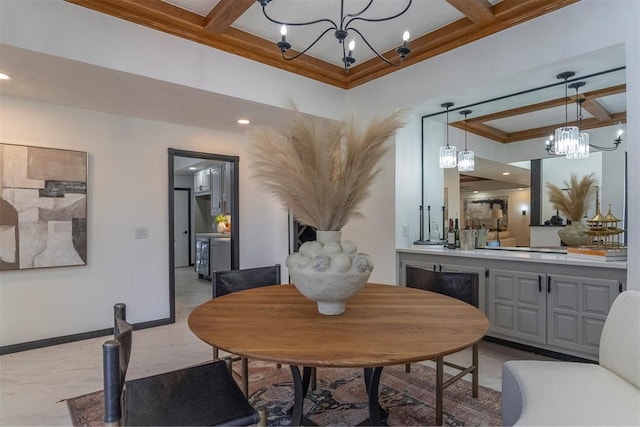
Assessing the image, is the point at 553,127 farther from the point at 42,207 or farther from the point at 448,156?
the point at 42,207

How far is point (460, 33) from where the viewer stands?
9.78 ft

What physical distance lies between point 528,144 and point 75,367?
4.52 meters

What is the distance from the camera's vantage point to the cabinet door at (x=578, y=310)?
8.13 feet

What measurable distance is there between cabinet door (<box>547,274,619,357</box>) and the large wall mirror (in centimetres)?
66

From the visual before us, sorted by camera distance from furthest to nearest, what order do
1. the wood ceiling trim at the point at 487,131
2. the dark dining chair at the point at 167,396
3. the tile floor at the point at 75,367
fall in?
the wood ceiling trim at the point at 487,131
the tile floor at the point at 75,367
the dark dining chair at the point at 167,396

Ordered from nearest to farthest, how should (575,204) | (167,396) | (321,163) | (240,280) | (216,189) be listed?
(167,396) → (321,163) → (240,280) → (575,204) → (216,189)

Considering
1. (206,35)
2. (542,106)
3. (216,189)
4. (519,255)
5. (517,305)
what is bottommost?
(517,305)

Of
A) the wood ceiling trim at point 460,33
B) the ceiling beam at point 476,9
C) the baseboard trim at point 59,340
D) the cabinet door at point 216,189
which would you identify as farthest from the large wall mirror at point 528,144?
the cabinet door at point 216,189

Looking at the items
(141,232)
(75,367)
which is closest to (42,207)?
(141,232)

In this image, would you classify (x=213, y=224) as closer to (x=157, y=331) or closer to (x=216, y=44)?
(x=157, y=331)

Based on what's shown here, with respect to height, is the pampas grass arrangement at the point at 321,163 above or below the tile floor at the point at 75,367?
above

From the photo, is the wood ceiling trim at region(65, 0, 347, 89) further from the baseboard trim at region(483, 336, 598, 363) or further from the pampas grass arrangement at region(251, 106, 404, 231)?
the baseboard trim at region(483, 336, 598, 363)

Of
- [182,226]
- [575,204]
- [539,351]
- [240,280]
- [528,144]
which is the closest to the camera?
[240,280]

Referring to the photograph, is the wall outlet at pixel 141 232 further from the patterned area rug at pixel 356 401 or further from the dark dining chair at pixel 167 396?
the dark dining chair at pixel 167 396
